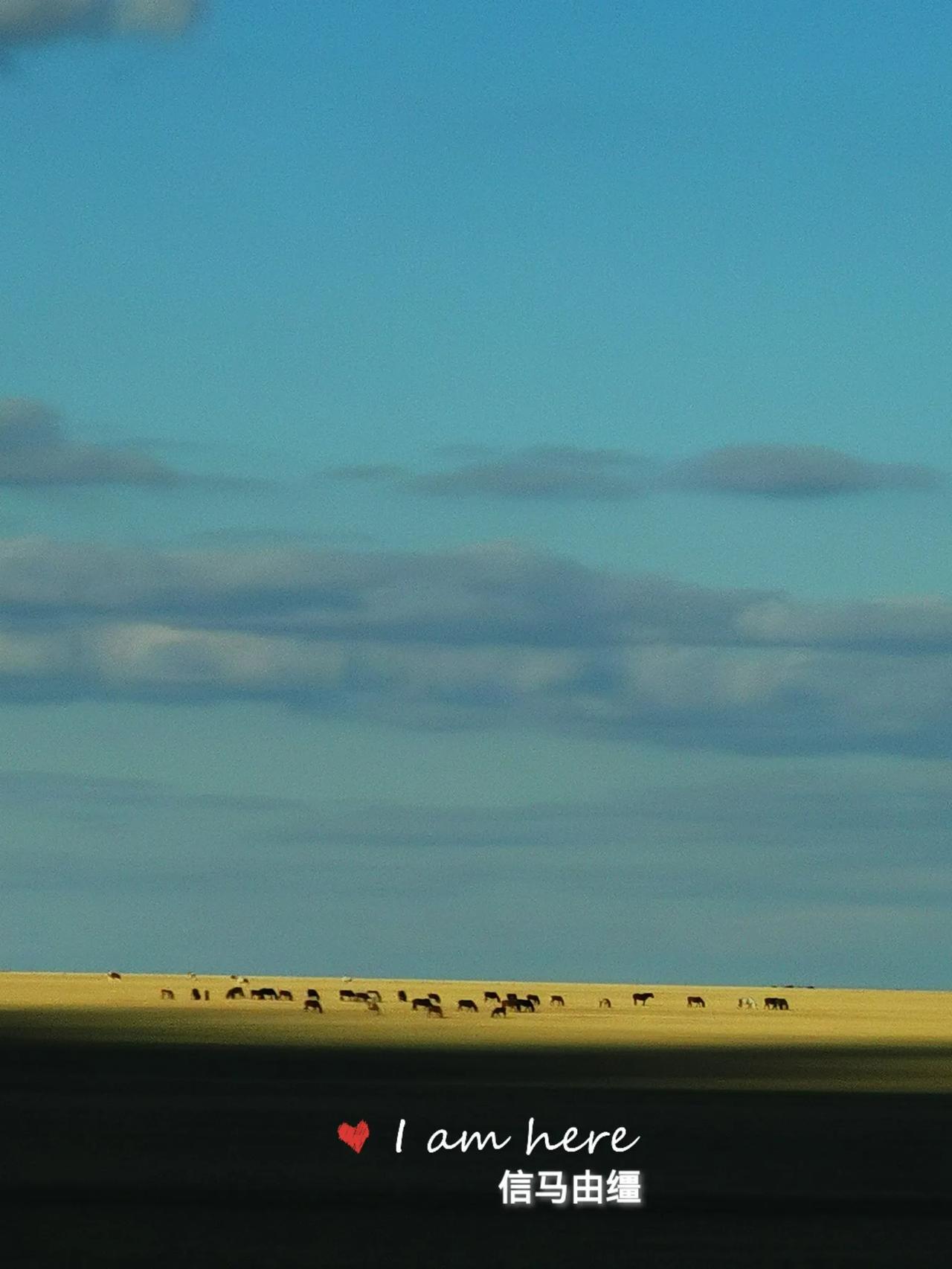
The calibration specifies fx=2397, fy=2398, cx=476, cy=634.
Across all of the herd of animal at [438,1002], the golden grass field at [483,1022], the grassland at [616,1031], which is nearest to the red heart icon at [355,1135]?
the grassland at [616,1031]

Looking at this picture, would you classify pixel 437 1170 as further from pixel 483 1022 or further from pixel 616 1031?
pixel 483 1022

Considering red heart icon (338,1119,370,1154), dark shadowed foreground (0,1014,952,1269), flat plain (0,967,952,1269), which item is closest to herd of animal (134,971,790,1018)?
flat plain (0,967,952,1269)

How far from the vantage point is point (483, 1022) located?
296 ft

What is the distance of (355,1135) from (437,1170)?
13.9 feet

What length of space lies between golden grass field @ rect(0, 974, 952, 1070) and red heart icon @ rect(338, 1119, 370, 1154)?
2854 centimetres

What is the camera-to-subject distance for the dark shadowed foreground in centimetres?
2489

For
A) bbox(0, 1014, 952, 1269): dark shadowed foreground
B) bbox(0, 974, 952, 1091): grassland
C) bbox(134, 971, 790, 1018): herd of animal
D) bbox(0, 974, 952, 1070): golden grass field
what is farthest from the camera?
bbox(134, 971, 790, 1018): herd of animal

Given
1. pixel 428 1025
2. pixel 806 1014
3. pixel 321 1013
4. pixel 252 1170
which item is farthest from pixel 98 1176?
pixel 806 1014

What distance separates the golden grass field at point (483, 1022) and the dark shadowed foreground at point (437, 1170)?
1866 centimetres

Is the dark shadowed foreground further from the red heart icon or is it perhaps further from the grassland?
the grassland

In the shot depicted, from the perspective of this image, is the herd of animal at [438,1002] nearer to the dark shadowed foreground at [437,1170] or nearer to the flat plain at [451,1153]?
the flat plain at [451,1153]

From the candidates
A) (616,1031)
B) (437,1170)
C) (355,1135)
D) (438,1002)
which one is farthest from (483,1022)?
(437,1170)

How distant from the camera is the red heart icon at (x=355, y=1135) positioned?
34.7 m

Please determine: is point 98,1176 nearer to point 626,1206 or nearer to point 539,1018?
point 626,1206
